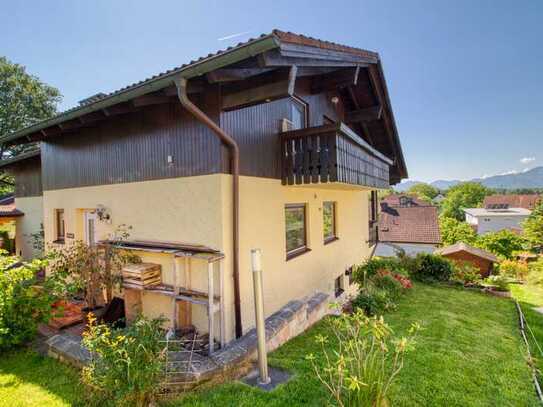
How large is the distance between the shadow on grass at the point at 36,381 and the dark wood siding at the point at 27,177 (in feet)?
30.9

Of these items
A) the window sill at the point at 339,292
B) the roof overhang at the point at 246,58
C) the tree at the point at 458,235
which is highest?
the roof overhang at the point at 246,58

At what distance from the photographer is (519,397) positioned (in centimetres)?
335

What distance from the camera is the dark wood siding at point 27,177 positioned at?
36.7 feet

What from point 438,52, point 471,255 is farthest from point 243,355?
point 471,255

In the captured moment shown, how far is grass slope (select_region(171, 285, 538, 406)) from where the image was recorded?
303 centimetres

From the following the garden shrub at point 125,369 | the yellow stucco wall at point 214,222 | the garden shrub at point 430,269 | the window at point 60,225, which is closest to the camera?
the garden shrub at point 125,369

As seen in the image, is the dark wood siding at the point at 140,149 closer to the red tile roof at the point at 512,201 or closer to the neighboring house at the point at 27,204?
the neighboring house at the point at 27,204

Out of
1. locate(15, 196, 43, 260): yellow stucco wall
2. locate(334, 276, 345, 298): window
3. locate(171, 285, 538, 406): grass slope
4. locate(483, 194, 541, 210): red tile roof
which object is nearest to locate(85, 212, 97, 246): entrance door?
locate(171, 285, 538, 406): grass slope

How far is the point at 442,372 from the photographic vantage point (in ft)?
12.3

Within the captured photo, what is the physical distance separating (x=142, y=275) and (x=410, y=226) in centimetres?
2410

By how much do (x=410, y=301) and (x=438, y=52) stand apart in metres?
12.1

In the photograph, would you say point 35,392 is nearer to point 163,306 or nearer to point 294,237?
point 163,306

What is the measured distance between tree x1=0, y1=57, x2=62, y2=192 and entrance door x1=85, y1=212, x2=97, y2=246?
19091 millimetres

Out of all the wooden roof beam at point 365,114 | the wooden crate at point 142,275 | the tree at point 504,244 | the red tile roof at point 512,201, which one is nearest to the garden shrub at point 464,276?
the wooden roof beam at point 365,114
